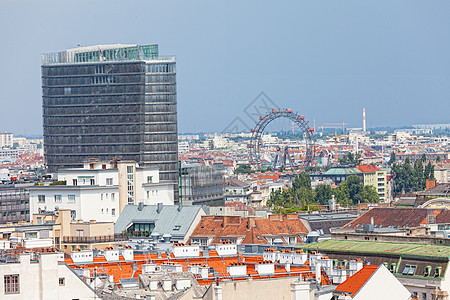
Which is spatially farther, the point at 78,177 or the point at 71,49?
the point at 71,49

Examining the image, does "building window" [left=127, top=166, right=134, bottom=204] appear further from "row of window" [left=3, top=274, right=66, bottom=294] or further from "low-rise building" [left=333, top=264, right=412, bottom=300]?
"row of window" [left=3, top=274, right=66, bottom=294]

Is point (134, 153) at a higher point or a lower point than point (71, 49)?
lower

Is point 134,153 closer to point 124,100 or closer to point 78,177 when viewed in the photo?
point 124,100

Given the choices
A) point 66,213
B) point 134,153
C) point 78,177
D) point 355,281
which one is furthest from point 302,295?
point 134,153

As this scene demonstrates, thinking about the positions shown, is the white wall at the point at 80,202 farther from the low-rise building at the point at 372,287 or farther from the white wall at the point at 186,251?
the low-rise building at the point at 372,287

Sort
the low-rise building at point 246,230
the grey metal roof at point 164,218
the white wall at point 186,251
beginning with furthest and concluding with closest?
the grey metal roof at point 164,218, the low-rise building at point 246,230, the white wall at point 186,251

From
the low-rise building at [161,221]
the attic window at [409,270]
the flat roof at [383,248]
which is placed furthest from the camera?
the low-rise building at [161,221]

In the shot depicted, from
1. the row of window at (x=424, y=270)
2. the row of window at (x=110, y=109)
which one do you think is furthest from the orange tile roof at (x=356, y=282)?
the row of window at (x=110, y=109)
